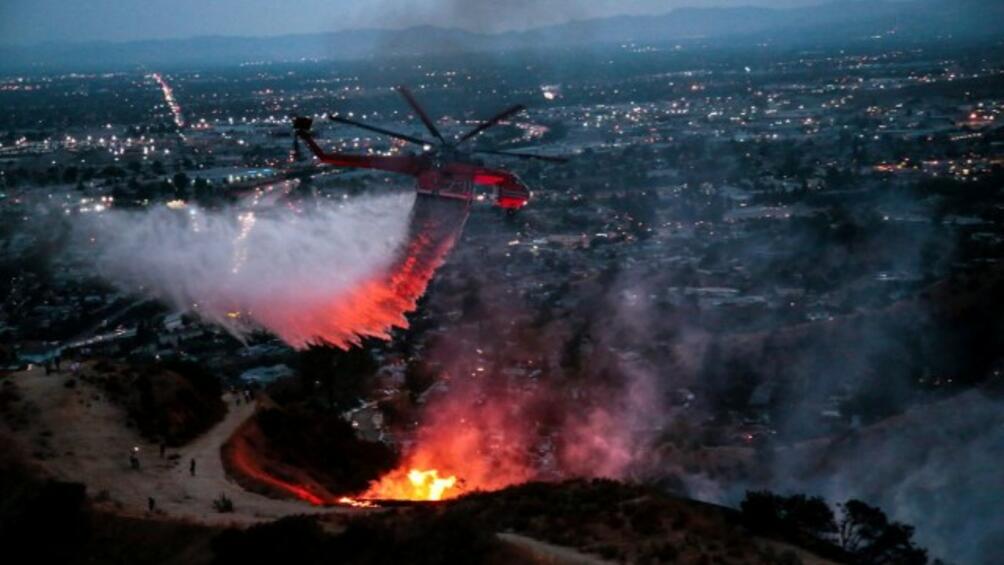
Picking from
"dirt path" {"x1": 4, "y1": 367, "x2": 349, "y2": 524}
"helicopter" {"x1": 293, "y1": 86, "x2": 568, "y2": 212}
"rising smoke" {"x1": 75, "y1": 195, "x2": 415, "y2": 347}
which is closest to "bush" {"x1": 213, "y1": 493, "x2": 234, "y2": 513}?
"dirt path" {"x1": 4, "y1": 367, "x2": 349, "y2": 524}

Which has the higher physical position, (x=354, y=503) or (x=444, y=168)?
(x=444, y=168)

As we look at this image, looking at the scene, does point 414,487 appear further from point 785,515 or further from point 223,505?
point 785,515

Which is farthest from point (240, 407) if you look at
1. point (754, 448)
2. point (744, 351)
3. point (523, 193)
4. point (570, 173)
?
point (570, 173)

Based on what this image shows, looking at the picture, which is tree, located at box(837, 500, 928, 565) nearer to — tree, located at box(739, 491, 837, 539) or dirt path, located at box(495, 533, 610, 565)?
tree, located at box(739, 491, 837, 539)

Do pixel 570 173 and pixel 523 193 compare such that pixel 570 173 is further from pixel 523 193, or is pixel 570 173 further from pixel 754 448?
pixel 523 193

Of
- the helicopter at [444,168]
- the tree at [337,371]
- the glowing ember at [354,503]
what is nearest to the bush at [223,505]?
the glowing ember at [354,503]

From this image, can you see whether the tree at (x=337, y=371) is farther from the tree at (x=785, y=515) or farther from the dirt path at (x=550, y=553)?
the dirt path at (x=550, y=553)

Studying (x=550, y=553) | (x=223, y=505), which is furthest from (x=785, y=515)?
(x=223, y=505)
